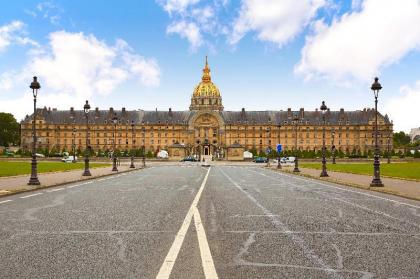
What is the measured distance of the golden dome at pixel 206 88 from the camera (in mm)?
180875

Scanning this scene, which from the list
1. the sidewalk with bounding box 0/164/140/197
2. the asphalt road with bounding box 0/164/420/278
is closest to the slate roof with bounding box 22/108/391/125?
the sidewalk with bounding box 0/164/140/197

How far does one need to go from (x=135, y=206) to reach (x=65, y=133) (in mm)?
156299

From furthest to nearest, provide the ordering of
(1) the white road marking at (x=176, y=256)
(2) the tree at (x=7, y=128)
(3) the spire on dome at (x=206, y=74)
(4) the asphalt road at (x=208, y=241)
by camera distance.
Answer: (3) the spire on dome at (x=206, y=74) → (2) the tree at (x=7, y=128) → (4) the asphalt road at (x=208, y=241) → (1) the white road marking at (x=176, y=256)

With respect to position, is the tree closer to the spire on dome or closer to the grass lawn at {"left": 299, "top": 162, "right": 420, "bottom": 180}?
the spire on dome

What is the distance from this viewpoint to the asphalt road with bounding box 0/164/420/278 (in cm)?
656

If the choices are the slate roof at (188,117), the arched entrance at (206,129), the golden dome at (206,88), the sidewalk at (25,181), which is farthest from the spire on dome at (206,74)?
Result: the sidewalk at (25,181)

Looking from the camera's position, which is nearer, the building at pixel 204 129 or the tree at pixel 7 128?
the tree at pixel 7 128

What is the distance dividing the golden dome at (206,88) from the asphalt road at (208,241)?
548 ft

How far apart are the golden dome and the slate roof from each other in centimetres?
1343

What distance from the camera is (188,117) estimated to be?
168 metres

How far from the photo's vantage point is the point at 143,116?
168000 mm

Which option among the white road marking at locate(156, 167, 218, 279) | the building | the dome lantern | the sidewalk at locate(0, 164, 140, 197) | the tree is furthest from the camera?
the dome lantern

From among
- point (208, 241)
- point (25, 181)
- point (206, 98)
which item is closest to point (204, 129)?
point (206, 98)

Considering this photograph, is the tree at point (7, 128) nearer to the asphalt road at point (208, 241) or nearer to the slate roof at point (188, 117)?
the slate roof at point (188, 117)
